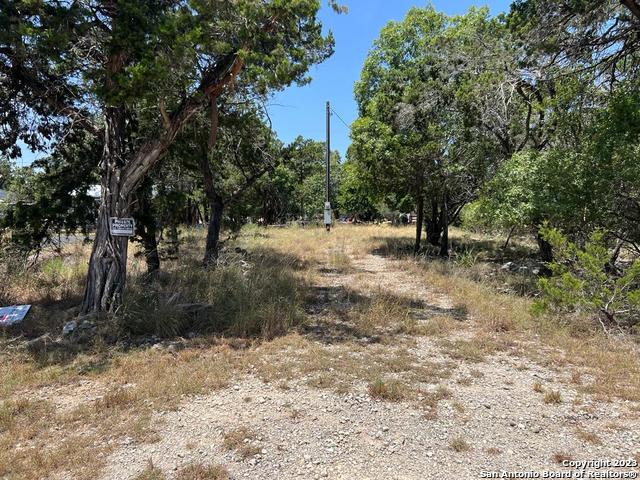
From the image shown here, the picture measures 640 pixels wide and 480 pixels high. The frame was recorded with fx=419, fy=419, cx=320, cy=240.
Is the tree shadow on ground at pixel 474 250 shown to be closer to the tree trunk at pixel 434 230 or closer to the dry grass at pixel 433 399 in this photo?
the tree trunk at pixel 434 230

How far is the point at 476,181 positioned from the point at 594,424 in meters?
10.2

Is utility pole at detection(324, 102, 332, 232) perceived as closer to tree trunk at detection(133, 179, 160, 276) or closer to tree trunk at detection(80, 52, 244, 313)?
tree trunk at detection(133, 179, 160, 276)

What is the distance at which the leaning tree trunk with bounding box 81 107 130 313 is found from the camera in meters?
6.02

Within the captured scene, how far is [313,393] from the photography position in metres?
3.88

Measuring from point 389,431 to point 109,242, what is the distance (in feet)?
15.9

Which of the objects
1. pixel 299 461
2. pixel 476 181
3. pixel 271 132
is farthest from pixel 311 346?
pixel 476 181

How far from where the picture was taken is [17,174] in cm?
819

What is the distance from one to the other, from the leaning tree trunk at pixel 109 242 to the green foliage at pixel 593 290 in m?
5.99

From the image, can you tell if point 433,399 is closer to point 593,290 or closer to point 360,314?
point 360,314

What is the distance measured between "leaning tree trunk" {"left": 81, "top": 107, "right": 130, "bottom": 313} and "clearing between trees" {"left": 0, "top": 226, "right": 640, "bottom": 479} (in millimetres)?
420

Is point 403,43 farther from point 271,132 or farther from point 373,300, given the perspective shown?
point 373,300

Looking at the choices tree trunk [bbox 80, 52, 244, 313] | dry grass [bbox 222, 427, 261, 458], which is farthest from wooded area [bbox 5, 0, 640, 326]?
dry grass [bbox 222, 427, 261, 458]

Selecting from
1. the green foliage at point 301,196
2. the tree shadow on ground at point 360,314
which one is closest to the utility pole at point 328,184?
the green foliage at point 301,196

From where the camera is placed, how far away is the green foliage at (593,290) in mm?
5352
